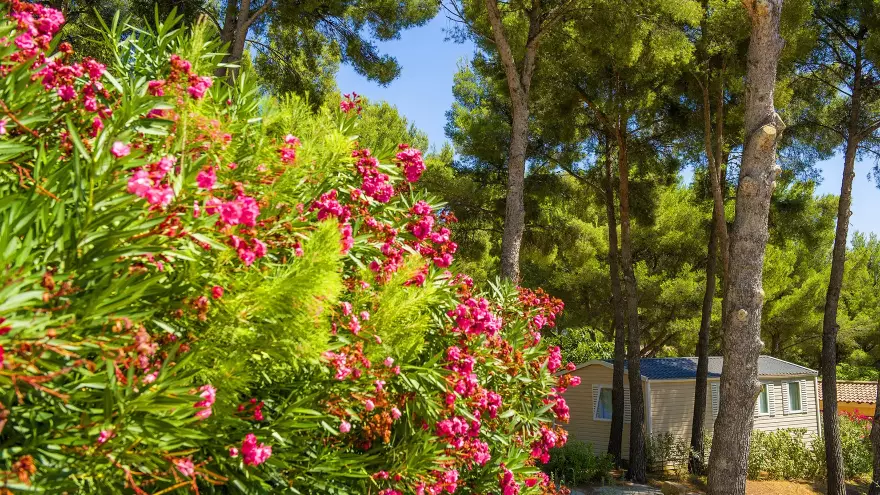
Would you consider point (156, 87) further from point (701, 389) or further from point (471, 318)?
point (701, 389)

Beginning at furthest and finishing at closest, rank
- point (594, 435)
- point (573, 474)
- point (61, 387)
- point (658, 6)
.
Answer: point (594, 435)
point (573, 474)
point (658, 6)
point (61, 387)

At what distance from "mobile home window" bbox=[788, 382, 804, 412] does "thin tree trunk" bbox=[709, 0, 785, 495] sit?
52.6 feet

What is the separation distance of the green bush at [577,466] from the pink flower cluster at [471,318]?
1161 cm

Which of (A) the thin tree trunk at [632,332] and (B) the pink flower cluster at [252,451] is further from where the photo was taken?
(A) the thin tree trunk at [632,332]

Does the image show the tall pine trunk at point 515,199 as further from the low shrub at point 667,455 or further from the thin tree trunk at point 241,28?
the low shrub at point 667,455

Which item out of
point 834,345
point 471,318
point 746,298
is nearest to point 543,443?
point 471,318

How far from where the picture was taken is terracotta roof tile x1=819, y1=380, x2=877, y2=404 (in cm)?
2606

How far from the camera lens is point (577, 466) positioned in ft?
47.5

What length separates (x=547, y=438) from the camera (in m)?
3.93


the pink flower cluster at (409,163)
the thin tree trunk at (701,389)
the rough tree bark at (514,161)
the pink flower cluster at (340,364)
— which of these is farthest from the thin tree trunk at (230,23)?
the thin tree trunk at (701,389)

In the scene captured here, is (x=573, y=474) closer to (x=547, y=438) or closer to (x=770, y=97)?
(x=770, y=97)

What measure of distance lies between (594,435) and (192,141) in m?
18.1

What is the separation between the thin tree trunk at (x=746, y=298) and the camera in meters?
7.11

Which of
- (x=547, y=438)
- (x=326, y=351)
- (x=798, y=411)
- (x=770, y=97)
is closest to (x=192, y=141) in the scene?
(x=326, y=351)
